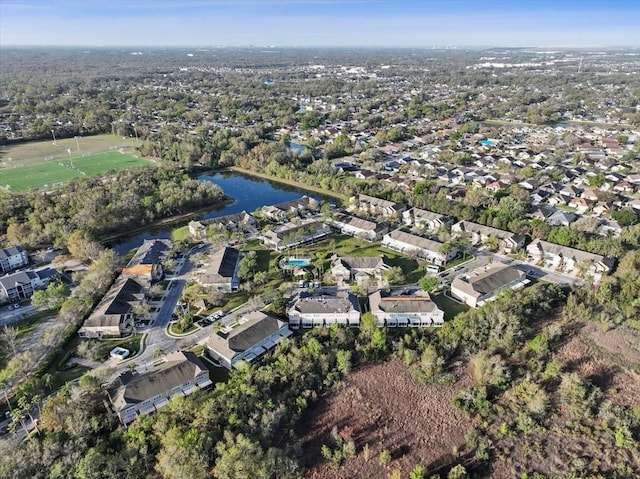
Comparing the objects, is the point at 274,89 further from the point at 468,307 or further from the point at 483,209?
the point at 468,307

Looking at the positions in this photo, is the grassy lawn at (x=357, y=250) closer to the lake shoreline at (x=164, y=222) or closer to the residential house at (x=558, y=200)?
the lake shoreline at (x=164, y=222)

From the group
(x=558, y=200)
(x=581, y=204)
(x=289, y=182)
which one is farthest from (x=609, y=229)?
(x=289, y=182)

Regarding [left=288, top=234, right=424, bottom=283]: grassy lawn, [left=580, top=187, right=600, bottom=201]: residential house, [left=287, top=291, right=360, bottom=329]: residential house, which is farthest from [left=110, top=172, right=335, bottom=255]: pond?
[left=580, top=187, right=600, bottom=201]: residential house

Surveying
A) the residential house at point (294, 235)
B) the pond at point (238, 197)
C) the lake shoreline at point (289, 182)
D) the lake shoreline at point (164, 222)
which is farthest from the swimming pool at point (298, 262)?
the lake shoreline at point (164, 222)

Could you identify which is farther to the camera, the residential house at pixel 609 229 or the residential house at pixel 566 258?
the residential house at pixel 609 229

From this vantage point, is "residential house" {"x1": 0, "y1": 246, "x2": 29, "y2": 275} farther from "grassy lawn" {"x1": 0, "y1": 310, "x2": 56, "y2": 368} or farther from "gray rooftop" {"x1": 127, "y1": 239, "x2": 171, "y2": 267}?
"gray rooftop" {"x1": 127, "y1": 239, "x2": 171, "y2": 267}

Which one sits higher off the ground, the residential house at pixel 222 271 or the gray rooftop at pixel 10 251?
the gray rooftop at pixel 10 251

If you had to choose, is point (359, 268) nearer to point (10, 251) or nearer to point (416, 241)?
point (416, 241)

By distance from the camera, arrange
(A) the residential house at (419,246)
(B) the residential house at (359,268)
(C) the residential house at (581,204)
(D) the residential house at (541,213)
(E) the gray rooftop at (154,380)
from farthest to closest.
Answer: (C) the residential house at (581,204) → (D) the residential house at (541,213) → (A) the residential house at (419,246) → (B) the residential house at (359,268) → (E) the gray rooftop at (154,380)
